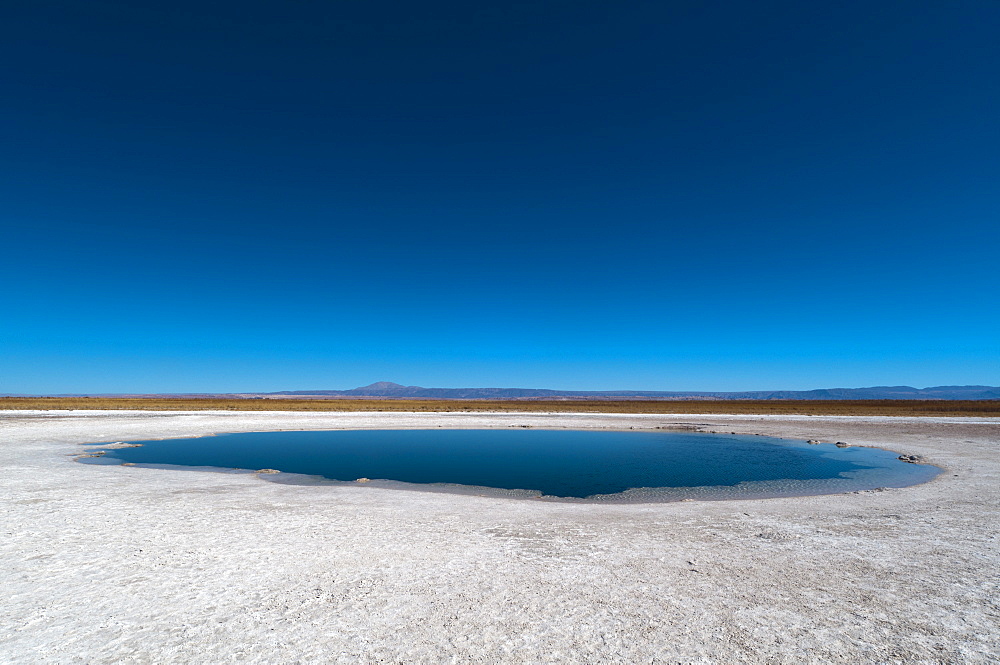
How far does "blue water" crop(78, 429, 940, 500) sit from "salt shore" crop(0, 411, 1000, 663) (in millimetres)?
2666

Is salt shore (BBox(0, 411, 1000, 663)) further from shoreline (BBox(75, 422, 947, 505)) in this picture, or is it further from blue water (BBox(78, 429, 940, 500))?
blue water (BBox(78, 429, 940, 500))

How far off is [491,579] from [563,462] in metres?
14.5

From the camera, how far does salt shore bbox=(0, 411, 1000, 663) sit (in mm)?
4930

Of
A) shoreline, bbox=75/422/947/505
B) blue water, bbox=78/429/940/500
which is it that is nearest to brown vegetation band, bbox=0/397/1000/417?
blue water, bbox=78/429/940/500

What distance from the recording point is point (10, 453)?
19.1 metres

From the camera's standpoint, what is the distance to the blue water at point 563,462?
15086 millimetres

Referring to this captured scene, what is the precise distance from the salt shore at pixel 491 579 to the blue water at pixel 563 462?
8.75 ft

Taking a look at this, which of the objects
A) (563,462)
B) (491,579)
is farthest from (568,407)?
(491,579)

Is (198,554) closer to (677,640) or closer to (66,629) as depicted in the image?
(66,629)

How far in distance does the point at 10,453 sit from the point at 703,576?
25707 mm

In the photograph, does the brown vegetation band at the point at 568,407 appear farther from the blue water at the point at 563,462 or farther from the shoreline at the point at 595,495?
the shoreline at the point at 595,495

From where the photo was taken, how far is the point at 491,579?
6.75m

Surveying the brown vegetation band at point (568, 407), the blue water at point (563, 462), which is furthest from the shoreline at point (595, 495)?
the brown vegetation band at point (568, 407)

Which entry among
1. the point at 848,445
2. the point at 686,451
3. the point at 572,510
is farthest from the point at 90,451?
the point at 848,445
